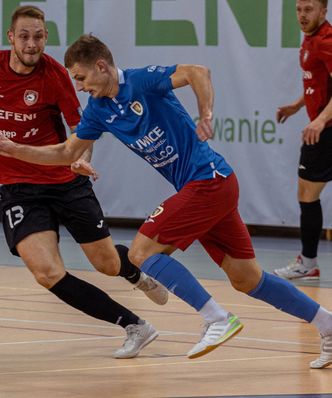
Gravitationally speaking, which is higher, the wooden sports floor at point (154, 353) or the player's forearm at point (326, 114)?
the player's forearm at point (326, 114)

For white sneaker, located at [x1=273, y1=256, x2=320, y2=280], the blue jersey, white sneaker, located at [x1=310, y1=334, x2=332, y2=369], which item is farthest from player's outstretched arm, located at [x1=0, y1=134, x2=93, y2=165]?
white sneaker, located at [x1=273, y1=256, x2=320, y2=280]

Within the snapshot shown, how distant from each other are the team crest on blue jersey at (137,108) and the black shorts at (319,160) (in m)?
3.70

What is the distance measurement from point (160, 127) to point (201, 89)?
0.34m

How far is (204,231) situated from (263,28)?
663cm

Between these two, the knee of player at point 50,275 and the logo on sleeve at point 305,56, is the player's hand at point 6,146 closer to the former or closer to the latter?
the knee of player at point 50,275

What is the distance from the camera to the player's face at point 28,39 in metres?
6.77

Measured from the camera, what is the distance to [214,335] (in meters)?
5.70

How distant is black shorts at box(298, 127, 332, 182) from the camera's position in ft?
30.9

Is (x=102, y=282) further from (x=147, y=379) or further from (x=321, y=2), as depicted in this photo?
(x=147, y=379)

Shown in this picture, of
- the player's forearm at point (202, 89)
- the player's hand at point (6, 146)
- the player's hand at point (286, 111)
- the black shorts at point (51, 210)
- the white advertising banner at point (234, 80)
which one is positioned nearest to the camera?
the player's forearm at point (202, 89)

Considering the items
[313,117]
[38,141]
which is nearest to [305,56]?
[313,117]

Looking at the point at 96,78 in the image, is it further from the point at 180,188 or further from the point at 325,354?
the point at 325,354

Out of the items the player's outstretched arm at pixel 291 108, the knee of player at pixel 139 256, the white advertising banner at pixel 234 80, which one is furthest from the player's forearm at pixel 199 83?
the white advertising banner at pixel 234 80

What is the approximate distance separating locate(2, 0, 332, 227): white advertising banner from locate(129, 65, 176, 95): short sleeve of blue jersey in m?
6.16
